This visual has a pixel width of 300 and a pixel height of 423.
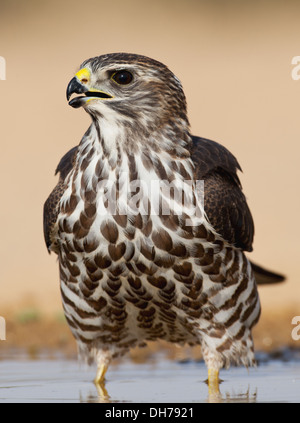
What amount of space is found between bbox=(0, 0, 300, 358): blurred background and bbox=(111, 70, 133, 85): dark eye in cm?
358

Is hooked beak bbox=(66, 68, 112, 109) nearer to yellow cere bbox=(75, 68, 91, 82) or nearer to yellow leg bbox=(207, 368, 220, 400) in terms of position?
yellow cere bbox=(75, 68, 91, 82)

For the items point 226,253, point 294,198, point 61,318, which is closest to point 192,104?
point 294,198

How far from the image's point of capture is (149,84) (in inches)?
237

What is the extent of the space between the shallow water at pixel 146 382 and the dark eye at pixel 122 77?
2107 millimetres

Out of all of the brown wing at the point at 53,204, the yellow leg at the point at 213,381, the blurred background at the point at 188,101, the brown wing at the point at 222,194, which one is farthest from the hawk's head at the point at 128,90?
the blurred background at the point at 188,101

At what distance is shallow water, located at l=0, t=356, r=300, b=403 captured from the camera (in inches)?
234

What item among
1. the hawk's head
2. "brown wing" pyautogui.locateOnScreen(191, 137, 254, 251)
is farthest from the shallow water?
the hawk's head

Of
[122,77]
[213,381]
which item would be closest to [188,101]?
[213,381]

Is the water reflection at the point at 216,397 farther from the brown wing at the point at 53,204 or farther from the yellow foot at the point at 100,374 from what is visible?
the brown wing at the point at 53,204

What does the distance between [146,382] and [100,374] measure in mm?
372
